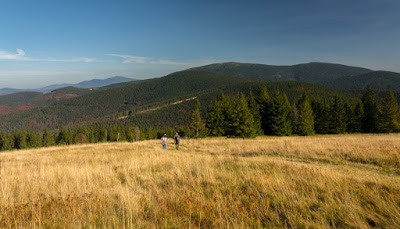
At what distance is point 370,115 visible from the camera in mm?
51188

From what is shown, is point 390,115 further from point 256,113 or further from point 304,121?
point 256,113

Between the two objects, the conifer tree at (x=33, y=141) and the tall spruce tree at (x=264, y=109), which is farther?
the conifer tree at (x=33, y=141)

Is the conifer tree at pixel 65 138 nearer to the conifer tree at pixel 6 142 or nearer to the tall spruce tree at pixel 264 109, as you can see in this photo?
the conifer tree at pixel 6 142

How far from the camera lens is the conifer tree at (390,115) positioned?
46.7 m

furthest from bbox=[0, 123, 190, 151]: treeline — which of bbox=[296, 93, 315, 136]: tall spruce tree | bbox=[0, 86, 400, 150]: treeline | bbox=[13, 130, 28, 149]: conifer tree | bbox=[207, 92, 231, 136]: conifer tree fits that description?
bbox=[296, 93, 315, 136]: tall spruce tree

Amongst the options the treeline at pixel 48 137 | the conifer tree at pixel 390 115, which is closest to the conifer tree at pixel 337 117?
the conifer tree at pixel 390 115

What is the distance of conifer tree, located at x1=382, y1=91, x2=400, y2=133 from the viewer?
46688 millimetres

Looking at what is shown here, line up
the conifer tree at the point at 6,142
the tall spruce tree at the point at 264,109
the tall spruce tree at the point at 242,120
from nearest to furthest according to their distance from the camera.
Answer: the tall spruce tree at the point at 242,120 → the tall spruce tree at the point at 264,109 → the conifer tree at the point at 6,142

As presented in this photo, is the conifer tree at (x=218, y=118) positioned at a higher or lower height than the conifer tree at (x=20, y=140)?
higher

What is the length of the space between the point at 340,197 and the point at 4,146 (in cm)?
12809

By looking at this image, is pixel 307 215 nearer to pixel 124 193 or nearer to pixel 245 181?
pixel 245 181

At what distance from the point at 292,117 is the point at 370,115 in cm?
1901

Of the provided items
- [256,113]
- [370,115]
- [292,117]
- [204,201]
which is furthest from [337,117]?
[204,201]

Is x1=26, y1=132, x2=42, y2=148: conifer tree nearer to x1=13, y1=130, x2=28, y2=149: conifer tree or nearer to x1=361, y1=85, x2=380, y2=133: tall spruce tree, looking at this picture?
x1=13, y1=130, x2=28, y2=149: conifer tree
